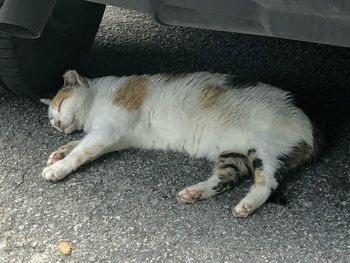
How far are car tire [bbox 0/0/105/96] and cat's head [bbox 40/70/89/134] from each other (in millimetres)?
93

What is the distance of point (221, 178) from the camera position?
2766 mm

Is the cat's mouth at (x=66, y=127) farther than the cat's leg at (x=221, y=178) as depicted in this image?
Yes

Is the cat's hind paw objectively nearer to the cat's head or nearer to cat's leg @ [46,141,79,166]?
cat's leg @ [46,141,79,166]

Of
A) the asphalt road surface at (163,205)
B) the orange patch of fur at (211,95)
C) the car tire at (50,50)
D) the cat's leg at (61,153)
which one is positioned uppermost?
the car tire at (50,50)

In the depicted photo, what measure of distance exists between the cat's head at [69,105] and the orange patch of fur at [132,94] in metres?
0.21

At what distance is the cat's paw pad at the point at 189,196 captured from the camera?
2.67 meters

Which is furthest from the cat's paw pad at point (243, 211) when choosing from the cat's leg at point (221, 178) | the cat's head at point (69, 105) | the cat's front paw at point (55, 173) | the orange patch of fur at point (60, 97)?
the orange patch of fur at point (60, 97)

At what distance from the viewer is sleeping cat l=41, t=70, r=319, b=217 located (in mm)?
2760

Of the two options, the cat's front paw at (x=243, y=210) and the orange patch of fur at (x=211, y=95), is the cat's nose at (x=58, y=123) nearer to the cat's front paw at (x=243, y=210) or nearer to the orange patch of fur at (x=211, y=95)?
the orange patch of fur at (x=211, y=95)

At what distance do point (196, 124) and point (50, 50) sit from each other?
85cm

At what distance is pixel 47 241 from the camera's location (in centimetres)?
252

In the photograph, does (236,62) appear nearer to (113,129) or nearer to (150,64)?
(150,64)

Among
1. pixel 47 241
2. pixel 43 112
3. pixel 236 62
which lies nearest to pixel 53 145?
pixel 43 112

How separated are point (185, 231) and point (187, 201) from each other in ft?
0.63
